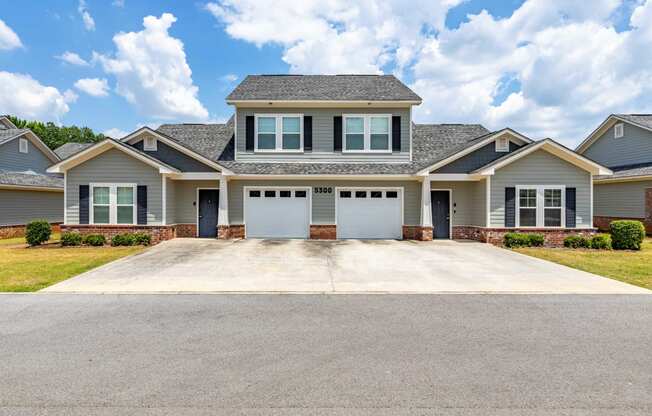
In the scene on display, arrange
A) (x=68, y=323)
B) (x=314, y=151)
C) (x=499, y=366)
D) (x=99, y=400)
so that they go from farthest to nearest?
(x=314, y=151) < (x=68, y=323) < (x=499, y=366) < (x=99, y=400)

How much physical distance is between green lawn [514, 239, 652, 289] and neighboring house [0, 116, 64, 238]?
2456cm

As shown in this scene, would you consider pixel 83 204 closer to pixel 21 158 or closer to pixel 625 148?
pixel 21 158

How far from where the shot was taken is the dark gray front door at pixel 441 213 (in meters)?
18.1

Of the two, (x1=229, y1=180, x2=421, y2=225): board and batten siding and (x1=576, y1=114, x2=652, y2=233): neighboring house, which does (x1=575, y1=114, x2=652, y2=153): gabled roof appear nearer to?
(x1=576, y1=114, x2=652, y2=233): neighboring house

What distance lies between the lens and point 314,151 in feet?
59.8

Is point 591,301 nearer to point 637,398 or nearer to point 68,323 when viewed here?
point 637,398

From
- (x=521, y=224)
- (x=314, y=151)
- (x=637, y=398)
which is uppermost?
(x=314, y=151)

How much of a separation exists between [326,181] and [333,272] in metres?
8.27

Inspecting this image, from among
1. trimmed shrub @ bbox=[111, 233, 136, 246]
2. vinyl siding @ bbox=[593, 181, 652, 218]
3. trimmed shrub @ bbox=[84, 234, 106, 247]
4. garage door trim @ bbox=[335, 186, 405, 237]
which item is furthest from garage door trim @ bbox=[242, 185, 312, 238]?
vinyl siding @ bbox=[593, 181, 652, 218]

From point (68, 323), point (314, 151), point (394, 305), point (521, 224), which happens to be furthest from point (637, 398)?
point (314, 151)

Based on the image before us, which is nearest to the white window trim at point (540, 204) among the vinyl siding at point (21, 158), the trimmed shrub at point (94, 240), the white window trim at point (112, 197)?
the white window trim at point (112, 197)

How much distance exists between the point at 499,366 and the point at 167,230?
49.7 feet

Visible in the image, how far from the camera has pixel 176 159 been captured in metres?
17.2

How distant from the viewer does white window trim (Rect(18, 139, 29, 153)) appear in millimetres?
22078
